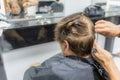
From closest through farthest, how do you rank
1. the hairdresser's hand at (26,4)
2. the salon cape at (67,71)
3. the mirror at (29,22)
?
the salon cape at (67,71) → the mirror at (29,22) → the hairdresser's hand at (26,4)

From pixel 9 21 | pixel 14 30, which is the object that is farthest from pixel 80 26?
pixel 9 21

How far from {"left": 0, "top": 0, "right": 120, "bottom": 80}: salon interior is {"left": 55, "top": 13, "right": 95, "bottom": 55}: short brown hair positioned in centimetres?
53

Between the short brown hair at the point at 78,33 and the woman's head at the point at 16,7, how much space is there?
65cm

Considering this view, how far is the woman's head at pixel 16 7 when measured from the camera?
150cm

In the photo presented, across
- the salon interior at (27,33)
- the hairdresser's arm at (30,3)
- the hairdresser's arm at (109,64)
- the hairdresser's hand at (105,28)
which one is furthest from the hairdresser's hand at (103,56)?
the hairdresser's arm at (30,3)

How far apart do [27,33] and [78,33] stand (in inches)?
24.7

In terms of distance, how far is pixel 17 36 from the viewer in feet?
4.64

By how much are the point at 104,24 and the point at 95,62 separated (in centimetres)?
25

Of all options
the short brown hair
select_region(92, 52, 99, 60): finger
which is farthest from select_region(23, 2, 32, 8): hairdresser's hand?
select_region(92, 52, 99, 60): finger

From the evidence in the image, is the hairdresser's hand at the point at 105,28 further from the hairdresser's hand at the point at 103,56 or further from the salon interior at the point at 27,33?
the salon interior at the point at 27,33

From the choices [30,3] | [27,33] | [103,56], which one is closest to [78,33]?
[103,56]

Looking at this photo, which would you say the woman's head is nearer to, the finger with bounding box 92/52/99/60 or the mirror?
the mirror

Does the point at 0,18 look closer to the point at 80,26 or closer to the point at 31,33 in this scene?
the point at 31,33

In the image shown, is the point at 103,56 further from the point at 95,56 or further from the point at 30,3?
the point at 30,3
